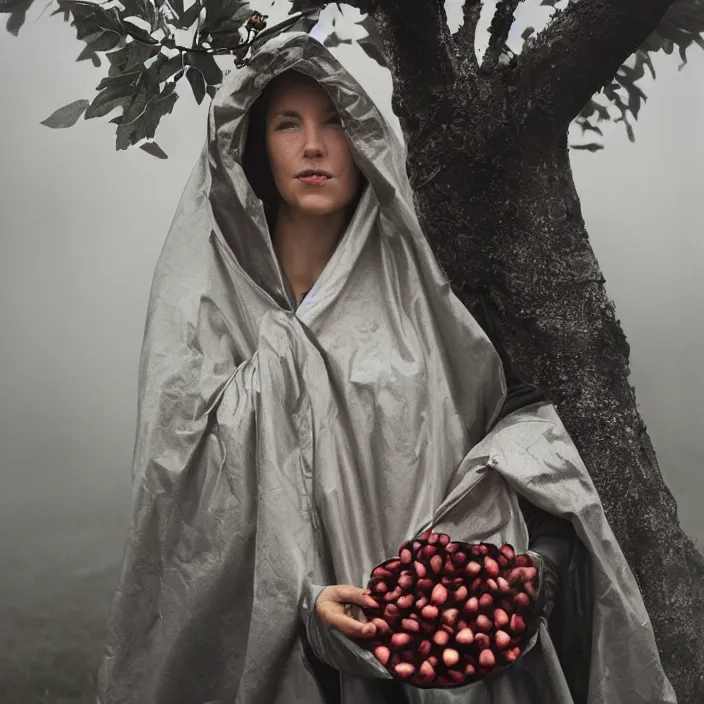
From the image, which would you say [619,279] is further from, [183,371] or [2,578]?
[2,578]

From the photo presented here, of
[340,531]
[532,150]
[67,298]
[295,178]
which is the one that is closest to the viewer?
[340,531]

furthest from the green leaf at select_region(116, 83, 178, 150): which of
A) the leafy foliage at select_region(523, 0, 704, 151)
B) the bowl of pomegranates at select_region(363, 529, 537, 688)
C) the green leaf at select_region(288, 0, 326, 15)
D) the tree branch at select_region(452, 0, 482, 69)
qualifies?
the bowl of pomegranates at select_region(363, 529, 537, 688)

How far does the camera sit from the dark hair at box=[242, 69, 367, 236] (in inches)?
54.7

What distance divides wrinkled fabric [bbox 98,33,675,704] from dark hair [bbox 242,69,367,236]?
→ 0.10ft

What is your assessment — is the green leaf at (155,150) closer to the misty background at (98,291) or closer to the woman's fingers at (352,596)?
the misty background at (98,291)

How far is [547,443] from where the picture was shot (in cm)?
128

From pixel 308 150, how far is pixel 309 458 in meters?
0.42

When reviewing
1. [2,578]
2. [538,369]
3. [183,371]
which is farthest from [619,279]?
[2,578]

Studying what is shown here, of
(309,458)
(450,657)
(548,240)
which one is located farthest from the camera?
(548,240)

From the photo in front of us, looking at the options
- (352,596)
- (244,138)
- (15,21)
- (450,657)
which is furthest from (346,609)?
(15,21)

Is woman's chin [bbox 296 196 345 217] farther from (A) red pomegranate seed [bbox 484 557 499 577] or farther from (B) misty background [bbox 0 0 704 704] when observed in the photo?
(A) red pomegranate seed [bbox 484 557 499 577]

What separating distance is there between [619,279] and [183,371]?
703 mm

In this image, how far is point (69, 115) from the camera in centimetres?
163

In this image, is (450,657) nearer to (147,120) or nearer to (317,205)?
(317,205)
